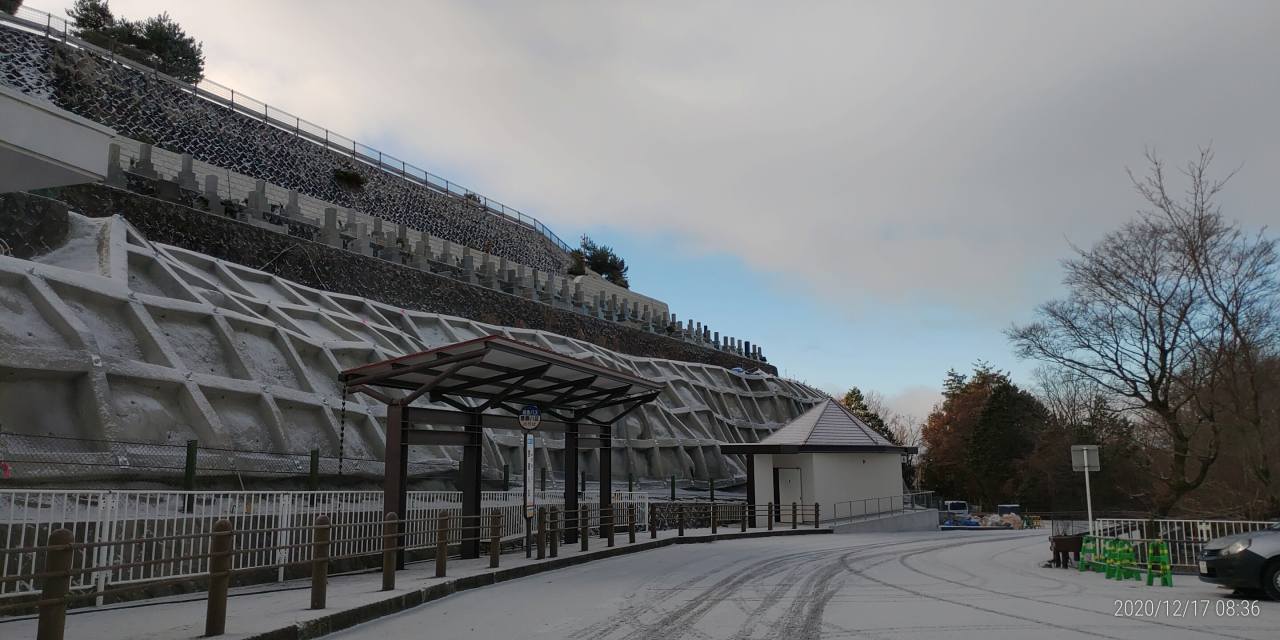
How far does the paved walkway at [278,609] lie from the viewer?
24.1 feet

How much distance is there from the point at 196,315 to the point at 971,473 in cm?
5245

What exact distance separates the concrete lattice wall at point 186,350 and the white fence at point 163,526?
3.29 metres

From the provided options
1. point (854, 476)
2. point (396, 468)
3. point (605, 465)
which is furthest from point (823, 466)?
point (396, 468)

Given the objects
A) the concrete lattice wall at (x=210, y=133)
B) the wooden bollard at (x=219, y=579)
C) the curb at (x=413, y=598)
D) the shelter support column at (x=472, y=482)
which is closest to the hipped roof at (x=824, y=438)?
the curb at (x=413, y=598)

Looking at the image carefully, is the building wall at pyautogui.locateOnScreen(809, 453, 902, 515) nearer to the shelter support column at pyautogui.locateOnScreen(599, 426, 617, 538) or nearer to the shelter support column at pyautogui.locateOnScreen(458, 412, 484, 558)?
the shelter support column at pyautogui.locateOnScreen(599, 426, 617, 538)

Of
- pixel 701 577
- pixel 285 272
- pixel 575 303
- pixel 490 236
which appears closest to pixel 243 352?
pixel 285 272

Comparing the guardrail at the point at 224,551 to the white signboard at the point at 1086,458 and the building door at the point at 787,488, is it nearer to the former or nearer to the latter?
the white signboard at the point at 1086,458

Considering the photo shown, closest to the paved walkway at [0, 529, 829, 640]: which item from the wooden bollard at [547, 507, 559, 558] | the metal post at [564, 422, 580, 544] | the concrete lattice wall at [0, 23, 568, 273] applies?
the wooden bollard at [547, 507, 559, 558]

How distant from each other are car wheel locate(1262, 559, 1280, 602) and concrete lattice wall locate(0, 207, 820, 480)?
51.9ft

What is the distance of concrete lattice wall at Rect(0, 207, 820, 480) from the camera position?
1439cm

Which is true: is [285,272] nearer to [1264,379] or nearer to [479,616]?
[479,616]

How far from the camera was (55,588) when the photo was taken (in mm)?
5777

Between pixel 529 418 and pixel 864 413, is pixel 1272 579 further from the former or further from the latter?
pixel 864 413

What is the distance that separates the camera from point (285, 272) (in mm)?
27875
